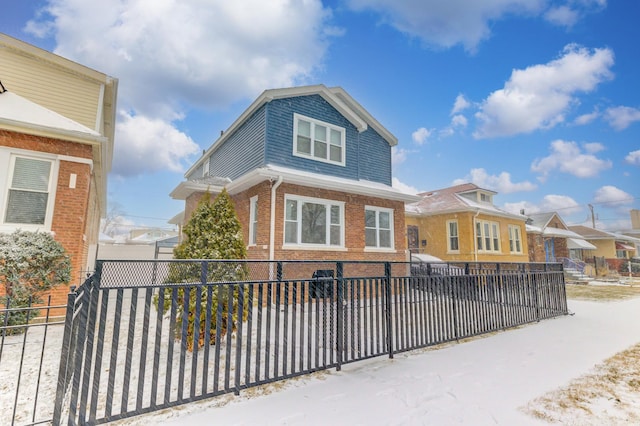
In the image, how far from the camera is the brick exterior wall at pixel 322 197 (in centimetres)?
908

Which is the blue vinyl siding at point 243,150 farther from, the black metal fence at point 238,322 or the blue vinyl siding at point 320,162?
the black metal fence at point 238,322

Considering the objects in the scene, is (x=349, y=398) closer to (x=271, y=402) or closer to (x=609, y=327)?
(x=271, y=402)

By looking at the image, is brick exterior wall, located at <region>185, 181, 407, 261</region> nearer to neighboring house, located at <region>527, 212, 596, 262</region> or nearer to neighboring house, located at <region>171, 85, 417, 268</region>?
neighboring house, located at <region>171, 85, 417, 268</region>

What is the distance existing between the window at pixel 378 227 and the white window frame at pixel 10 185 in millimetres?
8853

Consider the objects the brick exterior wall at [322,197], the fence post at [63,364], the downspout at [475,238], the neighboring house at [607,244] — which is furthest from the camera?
the neighboring house at [607,244]

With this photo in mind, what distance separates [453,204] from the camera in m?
17.9

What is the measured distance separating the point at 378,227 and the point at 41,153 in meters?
9.86

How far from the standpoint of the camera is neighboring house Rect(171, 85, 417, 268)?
9.29m

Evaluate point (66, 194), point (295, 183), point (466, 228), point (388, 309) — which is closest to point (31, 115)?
point (66, 194)

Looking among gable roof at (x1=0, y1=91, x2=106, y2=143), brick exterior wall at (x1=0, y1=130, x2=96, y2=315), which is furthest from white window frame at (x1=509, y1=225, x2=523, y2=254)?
gable roof at (x1=0, y1=91, x2=106, y2=143)

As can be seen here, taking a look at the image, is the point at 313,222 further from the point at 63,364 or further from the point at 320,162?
the point at 63,364

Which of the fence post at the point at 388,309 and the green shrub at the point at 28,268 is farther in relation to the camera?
the green shrub at the point at 28,268

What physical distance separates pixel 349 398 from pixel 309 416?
564 mm

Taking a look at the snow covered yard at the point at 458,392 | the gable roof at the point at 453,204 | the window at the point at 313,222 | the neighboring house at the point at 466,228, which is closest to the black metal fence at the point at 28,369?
the snow covered yard at the point at 458,392
